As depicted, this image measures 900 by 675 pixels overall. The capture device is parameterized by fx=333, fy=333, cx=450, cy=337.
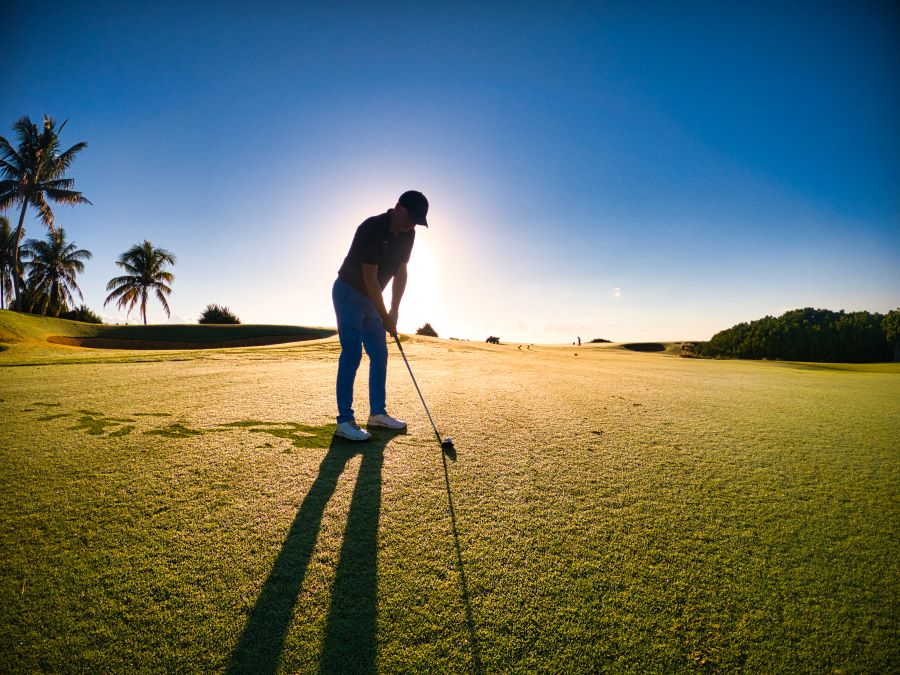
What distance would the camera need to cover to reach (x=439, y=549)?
67.7 inches

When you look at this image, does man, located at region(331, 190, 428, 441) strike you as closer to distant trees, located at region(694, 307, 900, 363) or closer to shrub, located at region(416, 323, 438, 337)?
shrub, located at region(416, 323, 438, 337)

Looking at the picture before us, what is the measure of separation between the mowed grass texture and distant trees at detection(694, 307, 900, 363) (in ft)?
151

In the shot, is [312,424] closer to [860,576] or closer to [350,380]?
[350,380]

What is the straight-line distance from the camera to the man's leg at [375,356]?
3.68 meters

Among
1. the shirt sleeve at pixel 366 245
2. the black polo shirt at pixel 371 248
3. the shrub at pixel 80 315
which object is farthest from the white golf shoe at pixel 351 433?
the shrub at pixel 80 315

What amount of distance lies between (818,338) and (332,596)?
55429 mm

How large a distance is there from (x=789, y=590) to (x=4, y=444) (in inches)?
207

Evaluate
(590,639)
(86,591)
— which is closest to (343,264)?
(86,591)

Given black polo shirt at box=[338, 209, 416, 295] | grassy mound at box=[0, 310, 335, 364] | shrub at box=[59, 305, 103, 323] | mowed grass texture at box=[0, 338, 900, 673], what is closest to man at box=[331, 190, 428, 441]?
black polo shirt at box=[338, 209, 416, 295]

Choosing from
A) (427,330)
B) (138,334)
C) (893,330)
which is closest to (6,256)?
(138,334)

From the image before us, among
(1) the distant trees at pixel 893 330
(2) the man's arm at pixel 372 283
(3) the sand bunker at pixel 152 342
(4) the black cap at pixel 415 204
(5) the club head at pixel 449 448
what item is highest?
(1) the distant trees at pixel 893 330

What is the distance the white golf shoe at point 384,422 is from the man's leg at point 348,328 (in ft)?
1.18

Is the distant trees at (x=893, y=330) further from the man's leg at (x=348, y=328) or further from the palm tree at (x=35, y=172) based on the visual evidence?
the palm tree at (x=35, y=172)

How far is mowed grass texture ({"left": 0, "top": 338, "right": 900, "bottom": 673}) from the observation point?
1.24 m
